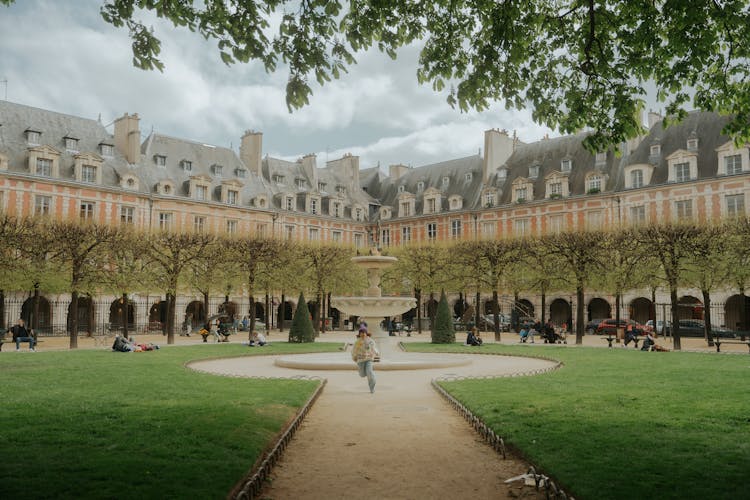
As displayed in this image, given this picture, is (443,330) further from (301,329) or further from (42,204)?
(42,204)

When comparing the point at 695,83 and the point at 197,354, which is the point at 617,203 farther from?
the point at 695,83

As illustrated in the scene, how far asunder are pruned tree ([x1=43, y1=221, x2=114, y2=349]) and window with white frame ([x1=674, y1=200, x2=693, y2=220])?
32981mm

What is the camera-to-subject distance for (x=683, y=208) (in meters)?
39.3

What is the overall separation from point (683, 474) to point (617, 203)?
128 feet

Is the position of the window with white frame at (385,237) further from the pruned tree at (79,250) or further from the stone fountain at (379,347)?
the stone fountain at (379,347)

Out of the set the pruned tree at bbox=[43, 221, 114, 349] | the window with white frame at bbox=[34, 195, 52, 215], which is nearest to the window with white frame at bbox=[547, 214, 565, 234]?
the pruned tree at bbox=[43, 221, 114, 349]

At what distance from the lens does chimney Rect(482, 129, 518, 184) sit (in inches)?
2013

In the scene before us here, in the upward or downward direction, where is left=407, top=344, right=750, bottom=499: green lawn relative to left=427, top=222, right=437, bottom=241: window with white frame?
downward

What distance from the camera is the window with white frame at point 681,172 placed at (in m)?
39.4

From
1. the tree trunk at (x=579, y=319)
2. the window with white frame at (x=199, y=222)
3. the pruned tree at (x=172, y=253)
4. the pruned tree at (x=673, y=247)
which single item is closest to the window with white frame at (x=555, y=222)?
the tree trunk at (x=579, y=319)

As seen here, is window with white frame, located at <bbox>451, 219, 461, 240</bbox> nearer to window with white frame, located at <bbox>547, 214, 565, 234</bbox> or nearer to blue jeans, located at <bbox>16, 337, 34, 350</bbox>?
window with white frame, located at <bbox>547, 214, 565, 234</bbox>

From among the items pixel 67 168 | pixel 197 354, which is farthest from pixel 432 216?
pixel 197 354

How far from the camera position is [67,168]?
1599 inches

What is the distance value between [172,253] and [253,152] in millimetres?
22798
